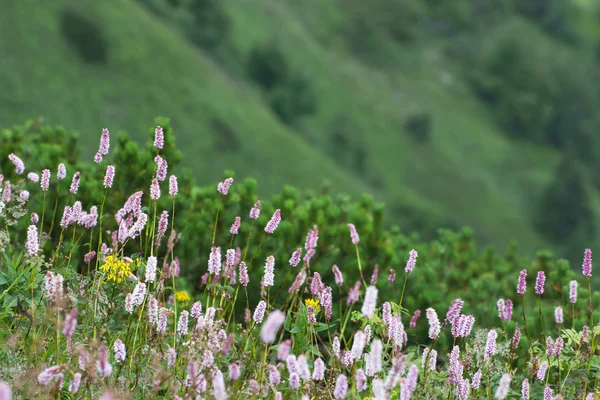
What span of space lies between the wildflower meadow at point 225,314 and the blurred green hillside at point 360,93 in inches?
2081

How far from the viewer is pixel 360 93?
4469 inches

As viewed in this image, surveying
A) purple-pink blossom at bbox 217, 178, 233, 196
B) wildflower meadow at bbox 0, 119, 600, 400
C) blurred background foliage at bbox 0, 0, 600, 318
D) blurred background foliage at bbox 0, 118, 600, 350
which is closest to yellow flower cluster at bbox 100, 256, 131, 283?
wildflower meadow at bbox 0, 119, 600, 400

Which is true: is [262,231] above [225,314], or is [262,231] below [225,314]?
above

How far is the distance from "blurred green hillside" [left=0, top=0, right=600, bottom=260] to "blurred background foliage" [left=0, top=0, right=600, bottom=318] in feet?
0.80

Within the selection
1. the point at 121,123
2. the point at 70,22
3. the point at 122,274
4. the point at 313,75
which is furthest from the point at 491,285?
the point at 313,75

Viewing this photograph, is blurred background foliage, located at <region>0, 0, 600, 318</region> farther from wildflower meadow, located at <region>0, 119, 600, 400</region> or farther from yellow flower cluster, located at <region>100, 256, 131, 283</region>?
yellow flower cluster, located at <region>100, 256, 131, 283</region>

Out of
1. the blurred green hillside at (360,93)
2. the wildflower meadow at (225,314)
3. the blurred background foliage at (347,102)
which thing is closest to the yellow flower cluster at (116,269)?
the wildflower meadow at (225,314)

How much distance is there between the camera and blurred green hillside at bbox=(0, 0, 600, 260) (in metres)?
71.8

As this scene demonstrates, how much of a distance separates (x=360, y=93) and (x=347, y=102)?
17.2ft

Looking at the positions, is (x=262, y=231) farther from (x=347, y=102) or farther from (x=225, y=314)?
(x=347, y=102)

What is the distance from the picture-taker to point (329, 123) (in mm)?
104875

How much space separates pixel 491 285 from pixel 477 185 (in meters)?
96.3

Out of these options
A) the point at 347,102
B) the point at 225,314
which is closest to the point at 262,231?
the point at 225,314

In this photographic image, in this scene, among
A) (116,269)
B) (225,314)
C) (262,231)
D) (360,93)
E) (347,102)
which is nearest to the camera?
(116,269)
